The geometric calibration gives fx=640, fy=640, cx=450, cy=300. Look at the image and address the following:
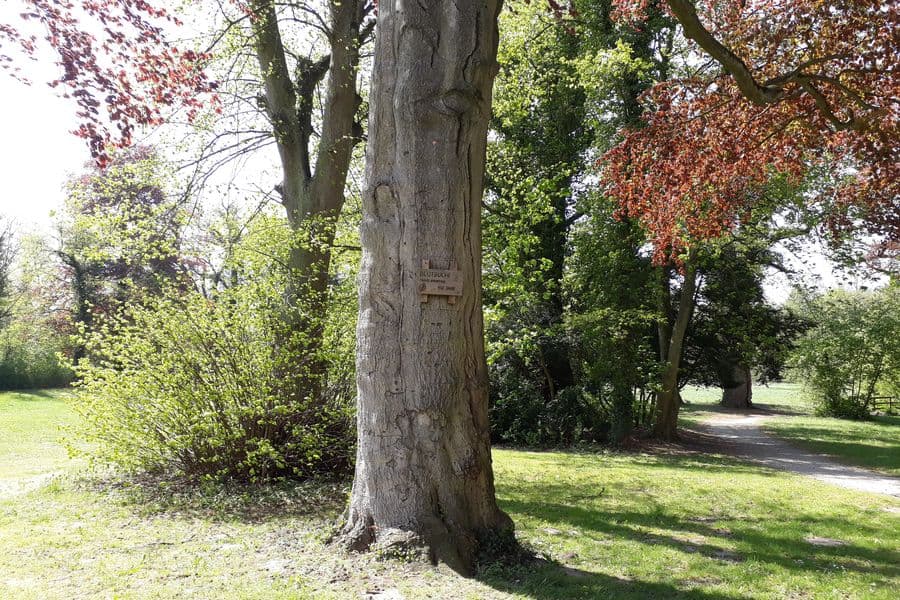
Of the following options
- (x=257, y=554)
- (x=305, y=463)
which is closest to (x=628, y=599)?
(x=257, y=554)

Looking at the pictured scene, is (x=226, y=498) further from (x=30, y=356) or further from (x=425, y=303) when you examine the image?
(x=30, y=356)

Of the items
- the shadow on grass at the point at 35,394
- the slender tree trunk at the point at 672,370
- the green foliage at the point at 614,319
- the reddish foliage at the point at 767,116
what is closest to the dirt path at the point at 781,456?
the slender tree trunk at the point at 672,370

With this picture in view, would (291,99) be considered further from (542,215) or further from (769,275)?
(769,275)

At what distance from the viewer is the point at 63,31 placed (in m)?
6.47

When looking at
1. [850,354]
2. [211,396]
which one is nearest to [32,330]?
[211,396]

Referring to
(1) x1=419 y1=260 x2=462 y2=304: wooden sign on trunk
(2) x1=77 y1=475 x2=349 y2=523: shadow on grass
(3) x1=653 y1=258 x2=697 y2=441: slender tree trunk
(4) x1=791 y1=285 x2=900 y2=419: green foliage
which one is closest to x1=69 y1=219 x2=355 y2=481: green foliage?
(2) x1=77 y1=475 x2=349 y2=523: shadow on grass

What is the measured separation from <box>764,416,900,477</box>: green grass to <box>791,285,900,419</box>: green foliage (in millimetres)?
954

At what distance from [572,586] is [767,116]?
6975mm

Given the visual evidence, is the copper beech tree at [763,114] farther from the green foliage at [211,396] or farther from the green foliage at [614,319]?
the green foliage at [614,319]

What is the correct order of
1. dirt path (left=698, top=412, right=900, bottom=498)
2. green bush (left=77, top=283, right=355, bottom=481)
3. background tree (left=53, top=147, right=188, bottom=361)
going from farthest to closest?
dirt path (left=698, top=412, right=900, bottom=498), background tree (left=53, top=147, right=188, bottom=361), green bush (left=77, top=283, right=355, bottom=481)

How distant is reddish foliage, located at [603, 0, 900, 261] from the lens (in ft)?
24.5

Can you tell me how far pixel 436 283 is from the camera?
4672 mm

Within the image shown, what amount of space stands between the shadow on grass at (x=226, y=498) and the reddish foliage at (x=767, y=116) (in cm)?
610

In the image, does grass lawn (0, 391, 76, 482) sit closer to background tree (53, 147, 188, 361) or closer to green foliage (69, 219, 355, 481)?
green foliage (69, 219, 355, 481)
